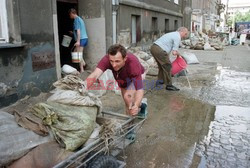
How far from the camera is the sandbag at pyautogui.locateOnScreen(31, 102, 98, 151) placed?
222cm

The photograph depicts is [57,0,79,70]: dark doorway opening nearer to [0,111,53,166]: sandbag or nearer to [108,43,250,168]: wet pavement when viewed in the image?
[108,43,250,168]: wet pavement

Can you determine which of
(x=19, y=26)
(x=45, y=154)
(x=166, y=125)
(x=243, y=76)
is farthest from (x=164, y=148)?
(x=243, y=76)

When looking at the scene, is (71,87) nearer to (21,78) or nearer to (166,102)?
(21,78)

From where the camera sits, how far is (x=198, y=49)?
17.0 m

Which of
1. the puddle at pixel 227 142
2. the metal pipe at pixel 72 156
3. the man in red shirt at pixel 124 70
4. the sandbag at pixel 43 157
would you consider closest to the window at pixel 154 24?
the puddle at pixel 227 142

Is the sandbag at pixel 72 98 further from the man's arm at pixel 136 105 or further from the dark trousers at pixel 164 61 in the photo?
the dark trousers at pixel 164 61

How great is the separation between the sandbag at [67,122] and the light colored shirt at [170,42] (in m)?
4.22

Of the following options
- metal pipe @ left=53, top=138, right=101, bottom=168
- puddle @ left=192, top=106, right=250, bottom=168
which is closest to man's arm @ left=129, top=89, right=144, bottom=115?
metal pipe @ left=53, top=138, right=101, bottom=168

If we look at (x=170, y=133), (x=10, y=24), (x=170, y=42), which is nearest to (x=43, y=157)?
(x=170, y=133)

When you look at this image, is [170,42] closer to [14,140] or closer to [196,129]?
[196,129]

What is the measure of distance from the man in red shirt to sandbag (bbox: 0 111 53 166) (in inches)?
45.2

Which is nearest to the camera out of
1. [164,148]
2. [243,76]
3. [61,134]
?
[61,134]

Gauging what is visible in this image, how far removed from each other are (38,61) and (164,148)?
10.6 ft

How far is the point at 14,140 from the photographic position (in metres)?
2.02
